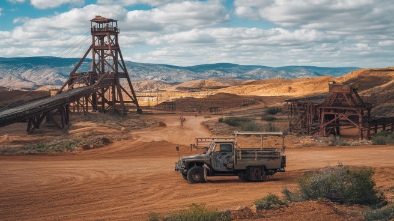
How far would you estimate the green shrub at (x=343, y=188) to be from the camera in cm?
1570

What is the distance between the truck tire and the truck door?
0.62 meters

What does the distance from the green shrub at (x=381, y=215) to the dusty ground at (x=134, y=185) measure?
67 centimetres

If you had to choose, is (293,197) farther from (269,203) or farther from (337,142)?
(337,142)

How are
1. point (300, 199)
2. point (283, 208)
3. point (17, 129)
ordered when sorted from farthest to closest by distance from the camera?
point (17, 129)
point (300, 199)
point (283, 208)

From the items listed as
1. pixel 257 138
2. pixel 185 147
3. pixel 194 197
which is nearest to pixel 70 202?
pixel 194 197

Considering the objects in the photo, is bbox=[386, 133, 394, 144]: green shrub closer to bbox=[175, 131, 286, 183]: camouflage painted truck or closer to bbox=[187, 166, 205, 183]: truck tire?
bbox=[175, 131, 286, 183]: camouflage painted truck

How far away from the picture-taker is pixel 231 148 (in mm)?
20844

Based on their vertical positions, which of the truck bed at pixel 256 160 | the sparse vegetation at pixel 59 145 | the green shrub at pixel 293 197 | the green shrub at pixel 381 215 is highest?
the truck bed at pixel 256 160

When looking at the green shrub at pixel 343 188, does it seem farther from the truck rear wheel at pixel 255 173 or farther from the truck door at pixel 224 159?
the truck door at pixel 224 159

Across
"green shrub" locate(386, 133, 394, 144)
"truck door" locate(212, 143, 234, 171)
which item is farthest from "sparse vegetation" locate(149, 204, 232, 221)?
"green shrub" locate(386, 133, 394, 144)

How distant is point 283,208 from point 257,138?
21280 millimetres

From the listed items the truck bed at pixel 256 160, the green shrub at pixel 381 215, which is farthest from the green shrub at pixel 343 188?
the truck bed at pixel 256 160

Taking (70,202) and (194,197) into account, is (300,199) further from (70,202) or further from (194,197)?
(70,202)

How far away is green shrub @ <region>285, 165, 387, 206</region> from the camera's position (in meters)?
15.7
